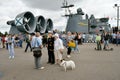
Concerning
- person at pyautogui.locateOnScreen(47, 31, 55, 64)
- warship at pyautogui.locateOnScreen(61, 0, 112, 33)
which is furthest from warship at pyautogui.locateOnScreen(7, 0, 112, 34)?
person at pyautogui.locateOnScreen(47, 31, 55, 64)

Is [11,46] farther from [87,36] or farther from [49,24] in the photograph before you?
[49,24]

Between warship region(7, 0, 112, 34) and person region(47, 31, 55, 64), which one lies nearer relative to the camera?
person region(47, 31, 55, 64)

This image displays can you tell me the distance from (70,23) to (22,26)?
976 centimetres

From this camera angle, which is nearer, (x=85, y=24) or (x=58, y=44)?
(x=58, y=44)

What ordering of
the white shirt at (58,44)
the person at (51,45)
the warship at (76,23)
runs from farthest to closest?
the warship at (76,23) < the person at (51,45) < the white shirt at (58,44)

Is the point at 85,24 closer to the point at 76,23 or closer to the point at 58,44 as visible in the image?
the point at 76,23

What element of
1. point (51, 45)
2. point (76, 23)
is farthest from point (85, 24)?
point (51, 45)

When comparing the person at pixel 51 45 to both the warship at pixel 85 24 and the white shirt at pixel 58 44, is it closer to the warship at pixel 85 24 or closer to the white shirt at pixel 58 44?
the white shirt at pixel 58 44

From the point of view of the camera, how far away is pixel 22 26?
4441 cm

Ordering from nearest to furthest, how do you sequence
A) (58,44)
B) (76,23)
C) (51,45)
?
(58,44) < (51,45) < (76,23)

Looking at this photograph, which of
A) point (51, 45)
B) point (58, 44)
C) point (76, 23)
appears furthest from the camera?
point (76, 23)

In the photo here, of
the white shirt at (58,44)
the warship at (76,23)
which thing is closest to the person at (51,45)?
the white shirt at (58,44)

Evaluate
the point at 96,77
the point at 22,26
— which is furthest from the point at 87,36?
the point at 96,77

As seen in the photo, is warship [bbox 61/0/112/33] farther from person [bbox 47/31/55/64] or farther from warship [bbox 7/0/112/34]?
person [bbox 47/31/55/64]
